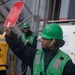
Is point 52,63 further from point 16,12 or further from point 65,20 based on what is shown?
point 65,20

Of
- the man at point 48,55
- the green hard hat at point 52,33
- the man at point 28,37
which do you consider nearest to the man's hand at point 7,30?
the man at point 48,55

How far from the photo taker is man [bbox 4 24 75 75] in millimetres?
3092

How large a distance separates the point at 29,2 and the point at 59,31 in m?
5.94

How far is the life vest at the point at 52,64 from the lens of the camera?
10.1 ft

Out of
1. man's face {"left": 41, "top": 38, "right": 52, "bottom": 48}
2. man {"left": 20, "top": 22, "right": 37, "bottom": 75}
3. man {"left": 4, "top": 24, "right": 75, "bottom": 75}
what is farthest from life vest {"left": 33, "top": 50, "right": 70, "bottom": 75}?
man {"left": 20, "top": 22, "right": 37, "bottom": 75}

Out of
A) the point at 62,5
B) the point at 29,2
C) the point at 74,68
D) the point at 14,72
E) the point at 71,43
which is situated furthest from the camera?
the point at 29,2

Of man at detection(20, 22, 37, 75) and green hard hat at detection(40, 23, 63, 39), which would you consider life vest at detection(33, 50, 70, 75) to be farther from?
man at detection(20, 22, 37, 75)

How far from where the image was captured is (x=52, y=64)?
10.2 feet

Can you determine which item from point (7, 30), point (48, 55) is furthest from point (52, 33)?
point (7, 30)

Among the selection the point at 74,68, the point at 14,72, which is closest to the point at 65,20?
the point at 14,72

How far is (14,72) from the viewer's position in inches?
304

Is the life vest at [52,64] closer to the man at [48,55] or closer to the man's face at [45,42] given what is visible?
the man at [48,55]

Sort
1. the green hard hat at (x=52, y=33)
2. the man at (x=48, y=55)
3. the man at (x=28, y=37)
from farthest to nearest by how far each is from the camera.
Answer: the man at (x=28, y=37) < the green hard hat at (x=52, y=33) < the man at (x=48, y=55)

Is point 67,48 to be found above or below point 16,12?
below
